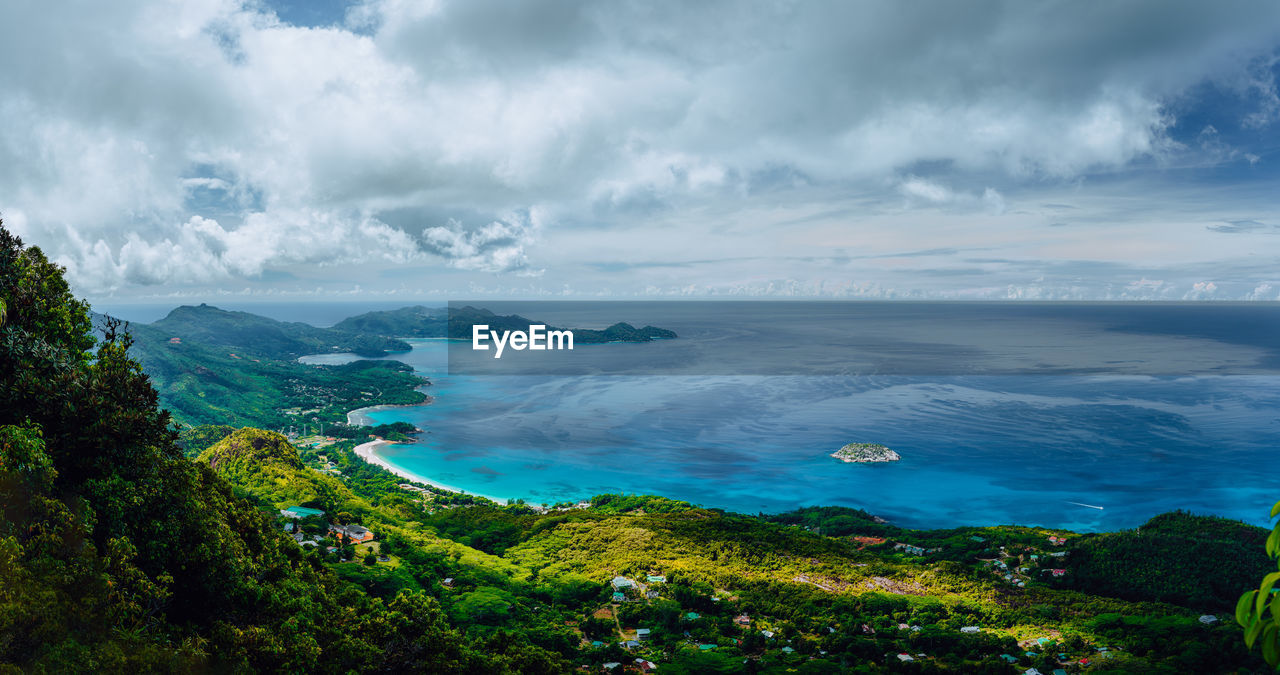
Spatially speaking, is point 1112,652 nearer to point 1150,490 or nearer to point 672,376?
point 1150,490

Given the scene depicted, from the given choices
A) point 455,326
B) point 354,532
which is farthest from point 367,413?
point 455,326

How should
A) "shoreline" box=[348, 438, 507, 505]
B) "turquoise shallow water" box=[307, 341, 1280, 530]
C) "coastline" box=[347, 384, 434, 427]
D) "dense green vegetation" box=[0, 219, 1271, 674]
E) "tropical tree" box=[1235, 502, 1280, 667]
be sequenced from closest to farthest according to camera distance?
"tropical tree" box=[1235, 502, 1280, 667] < "dense green vegetation" box=[0, 219, 1271, 674] < "turquoise shallow water" box=[307, 341, 1280, 530] < "shoreline" box=[348, 438, 507, 505] < "coastline" box=[347, 384, 434, 427]

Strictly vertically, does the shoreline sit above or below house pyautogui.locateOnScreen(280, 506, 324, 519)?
below

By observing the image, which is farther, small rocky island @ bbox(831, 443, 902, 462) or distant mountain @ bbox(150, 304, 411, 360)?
distant mountain @ bbox(150, 304, 411, 360)

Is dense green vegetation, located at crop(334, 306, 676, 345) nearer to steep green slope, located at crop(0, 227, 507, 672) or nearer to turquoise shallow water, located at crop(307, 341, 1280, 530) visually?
turquoise shallow water, located at crop(307, 341, 1280, 530)

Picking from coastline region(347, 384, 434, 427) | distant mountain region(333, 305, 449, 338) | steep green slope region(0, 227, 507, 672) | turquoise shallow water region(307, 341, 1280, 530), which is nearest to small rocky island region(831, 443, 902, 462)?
turquoise shallow water region(307, 341, 1280, 530)

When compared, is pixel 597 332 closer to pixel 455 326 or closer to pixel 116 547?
pixel 455 326

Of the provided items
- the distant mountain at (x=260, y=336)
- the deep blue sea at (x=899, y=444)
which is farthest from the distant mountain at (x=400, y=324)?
the deep blue sea at (x=899, y=444)

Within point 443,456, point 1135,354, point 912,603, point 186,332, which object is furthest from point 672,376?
point 186,332
